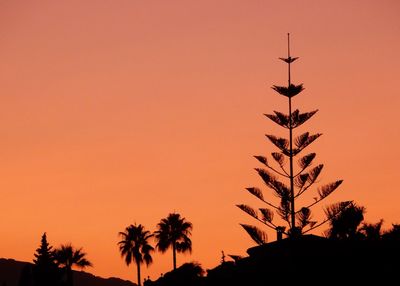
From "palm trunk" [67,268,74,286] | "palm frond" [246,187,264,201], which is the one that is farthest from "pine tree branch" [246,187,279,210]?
"palm trunk" [67,268,74,286]

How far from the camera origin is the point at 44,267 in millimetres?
70250

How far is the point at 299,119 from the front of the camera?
59406mm

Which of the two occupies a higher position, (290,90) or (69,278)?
(290,90)

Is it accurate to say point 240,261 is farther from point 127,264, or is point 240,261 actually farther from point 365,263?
point 127,264

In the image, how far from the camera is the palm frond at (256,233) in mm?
55562

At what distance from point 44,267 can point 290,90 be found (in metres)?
23.9

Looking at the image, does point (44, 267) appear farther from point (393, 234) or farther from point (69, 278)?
point (393, 234)

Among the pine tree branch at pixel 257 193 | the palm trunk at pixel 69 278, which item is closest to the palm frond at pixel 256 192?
the pine tree branch at pixel 257 193

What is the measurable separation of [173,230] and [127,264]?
497 centimetres

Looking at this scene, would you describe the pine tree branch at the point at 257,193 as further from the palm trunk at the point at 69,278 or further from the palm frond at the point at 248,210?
the palm trunk at the point at 69,278

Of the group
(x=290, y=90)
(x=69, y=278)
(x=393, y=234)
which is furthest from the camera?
(x=69, y=278)

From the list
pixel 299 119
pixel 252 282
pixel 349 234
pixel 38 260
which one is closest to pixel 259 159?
pixel 299 119

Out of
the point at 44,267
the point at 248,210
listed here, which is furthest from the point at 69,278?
the point at 248,210

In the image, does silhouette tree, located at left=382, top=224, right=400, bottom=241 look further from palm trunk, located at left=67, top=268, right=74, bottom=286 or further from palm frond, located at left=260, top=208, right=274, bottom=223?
palm trunk, located at left=67, top=268, right=74, bottom=286
